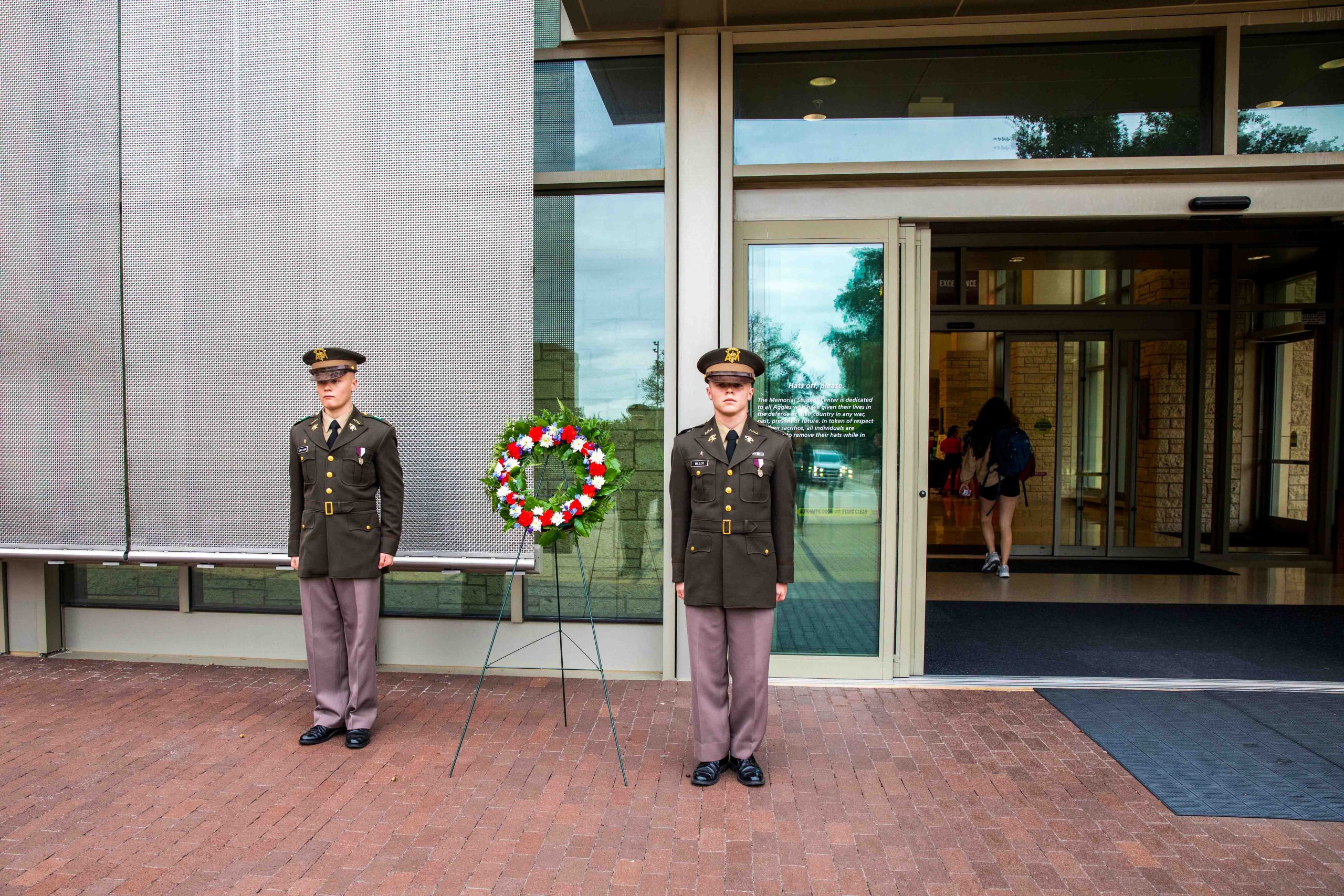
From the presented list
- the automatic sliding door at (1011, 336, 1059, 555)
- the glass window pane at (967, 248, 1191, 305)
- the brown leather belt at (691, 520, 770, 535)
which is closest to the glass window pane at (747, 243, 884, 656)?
the brown leather belt at (691, 520, 770, 535)

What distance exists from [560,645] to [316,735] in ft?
4.43

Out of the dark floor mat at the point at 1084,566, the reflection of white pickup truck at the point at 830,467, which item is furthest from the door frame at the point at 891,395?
the dark floor mat at the point at 1084,566

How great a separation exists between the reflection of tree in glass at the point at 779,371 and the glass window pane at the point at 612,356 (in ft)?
2.10

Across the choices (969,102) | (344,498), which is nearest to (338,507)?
(344,498)

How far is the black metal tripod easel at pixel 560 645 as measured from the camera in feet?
12.6

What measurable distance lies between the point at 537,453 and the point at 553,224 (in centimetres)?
199

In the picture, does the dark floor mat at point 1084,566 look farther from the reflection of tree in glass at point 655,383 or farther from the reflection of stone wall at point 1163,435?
the reflection of tree in glass at point 655,383

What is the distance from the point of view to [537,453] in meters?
3.95

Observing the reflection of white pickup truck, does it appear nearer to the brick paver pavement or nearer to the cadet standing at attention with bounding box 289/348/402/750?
the brick paver pavement

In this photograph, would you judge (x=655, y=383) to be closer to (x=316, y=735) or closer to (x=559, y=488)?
(x=559, y=488)

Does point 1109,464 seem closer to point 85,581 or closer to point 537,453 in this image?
point 537,453

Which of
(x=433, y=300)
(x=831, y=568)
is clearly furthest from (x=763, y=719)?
(x=433, y=300)

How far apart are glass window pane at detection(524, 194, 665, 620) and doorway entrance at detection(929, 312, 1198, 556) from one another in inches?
231

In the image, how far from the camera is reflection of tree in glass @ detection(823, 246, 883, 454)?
16.3 feet
